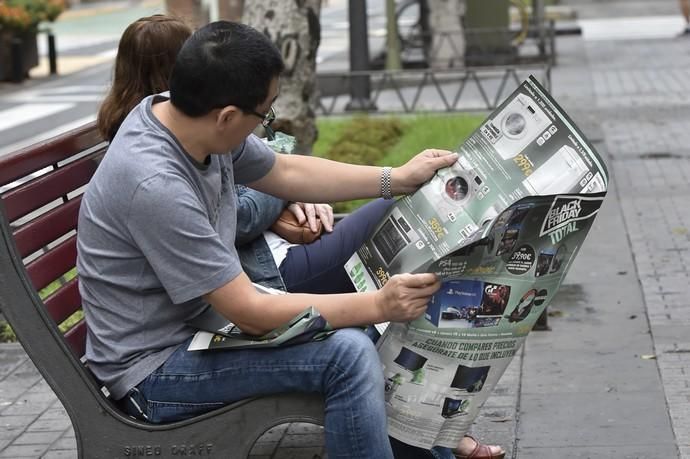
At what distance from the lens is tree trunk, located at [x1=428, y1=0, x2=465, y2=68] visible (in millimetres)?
17797

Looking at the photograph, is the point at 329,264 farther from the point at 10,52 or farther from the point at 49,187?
the point at 10,52

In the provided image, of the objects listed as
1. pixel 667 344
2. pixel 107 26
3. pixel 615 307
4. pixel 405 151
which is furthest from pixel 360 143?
pixel 107 26

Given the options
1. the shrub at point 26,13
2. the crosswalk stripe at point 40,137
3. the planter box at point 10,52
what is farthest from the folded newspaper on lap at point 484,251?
the planter box at point 10,52

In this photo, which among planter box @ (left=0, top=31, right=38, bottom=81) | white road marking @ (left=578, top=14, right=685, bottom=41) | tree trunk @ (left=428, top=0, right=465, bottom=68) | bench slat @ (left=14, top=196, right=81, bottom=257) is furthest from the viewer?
white road marking @ (left=578, top=14, right=685, bottom=41)

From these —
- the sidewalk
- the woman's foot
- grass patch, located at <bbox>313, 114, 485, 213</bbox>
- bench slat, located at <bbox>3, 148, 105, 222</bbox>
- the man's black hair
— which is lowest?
grass patch, located at <bbox>313, 114, 485, 213</bbox>

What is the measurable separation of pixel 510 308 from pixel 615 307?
292cm

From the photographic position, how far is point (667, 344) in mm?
5180

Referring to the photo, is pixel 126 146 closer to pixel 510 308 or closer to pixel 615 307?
pixel 510 308

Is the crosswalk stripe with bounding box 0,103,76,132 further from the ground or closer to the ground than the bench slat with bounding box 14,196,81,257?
closer to the ground

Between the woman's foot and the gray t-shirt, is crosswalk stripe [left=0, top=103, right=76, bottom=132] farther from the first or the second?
the gray t-shirt

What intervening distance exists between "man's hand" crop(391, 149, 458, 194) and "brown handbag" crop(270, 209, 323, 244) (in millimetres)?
438

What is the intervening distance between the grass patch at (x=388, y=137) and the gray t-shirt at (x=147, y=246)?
563 cm

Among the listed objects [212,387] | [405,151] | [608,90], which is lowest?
[608,90]

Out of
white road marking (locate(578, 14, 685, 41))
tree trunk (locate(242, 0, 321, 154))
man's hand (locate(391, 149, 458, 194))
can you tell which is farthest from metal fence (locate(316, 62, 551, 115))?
man's hand (locate(391, 149, 458, 194))
